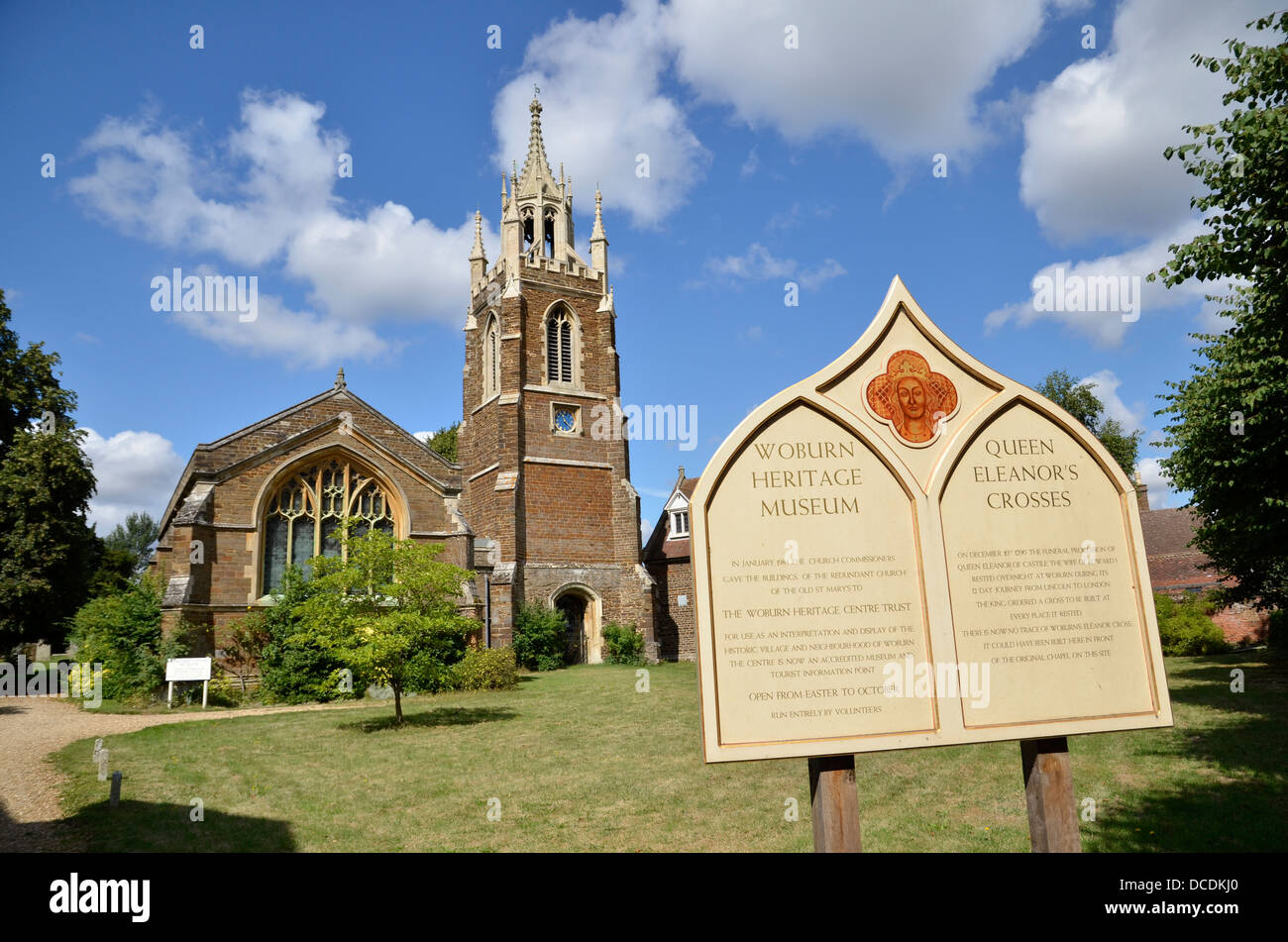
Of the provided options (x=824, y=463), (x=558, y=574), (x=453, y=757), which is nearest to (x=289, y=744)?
(x=453, y=757)

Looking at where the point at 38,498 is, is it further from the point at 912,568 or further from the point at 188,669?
the point at 912,568

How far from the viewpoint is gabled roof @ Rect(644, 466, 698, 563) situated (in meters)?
36.2

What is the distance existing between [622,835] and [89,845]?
5231mm

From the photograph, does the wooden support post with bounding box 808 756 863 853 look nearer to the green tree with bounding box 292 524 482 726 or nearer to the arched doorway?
the green tree with bounding box 292 524 482 726


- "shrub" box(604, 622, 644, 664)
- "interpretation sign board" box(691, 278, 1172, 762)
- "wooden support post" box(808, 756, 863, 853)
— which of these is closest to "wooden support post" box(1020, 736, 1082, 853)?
"interpretation sign board" box(691, 278, 1172, 762)

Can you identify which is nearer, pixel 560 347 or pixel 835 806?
pixel 835 806

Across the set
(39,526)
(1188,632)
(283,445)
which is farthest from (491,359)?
(1188,632)

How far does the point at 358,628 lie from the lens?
47.3ft

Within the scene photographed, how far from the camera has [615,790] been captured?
8906mm

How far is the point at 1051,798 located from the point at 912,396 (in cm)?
243

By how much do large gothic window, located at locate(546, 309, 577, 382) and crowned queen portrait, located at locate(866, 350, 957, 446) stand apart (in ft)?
90.9
